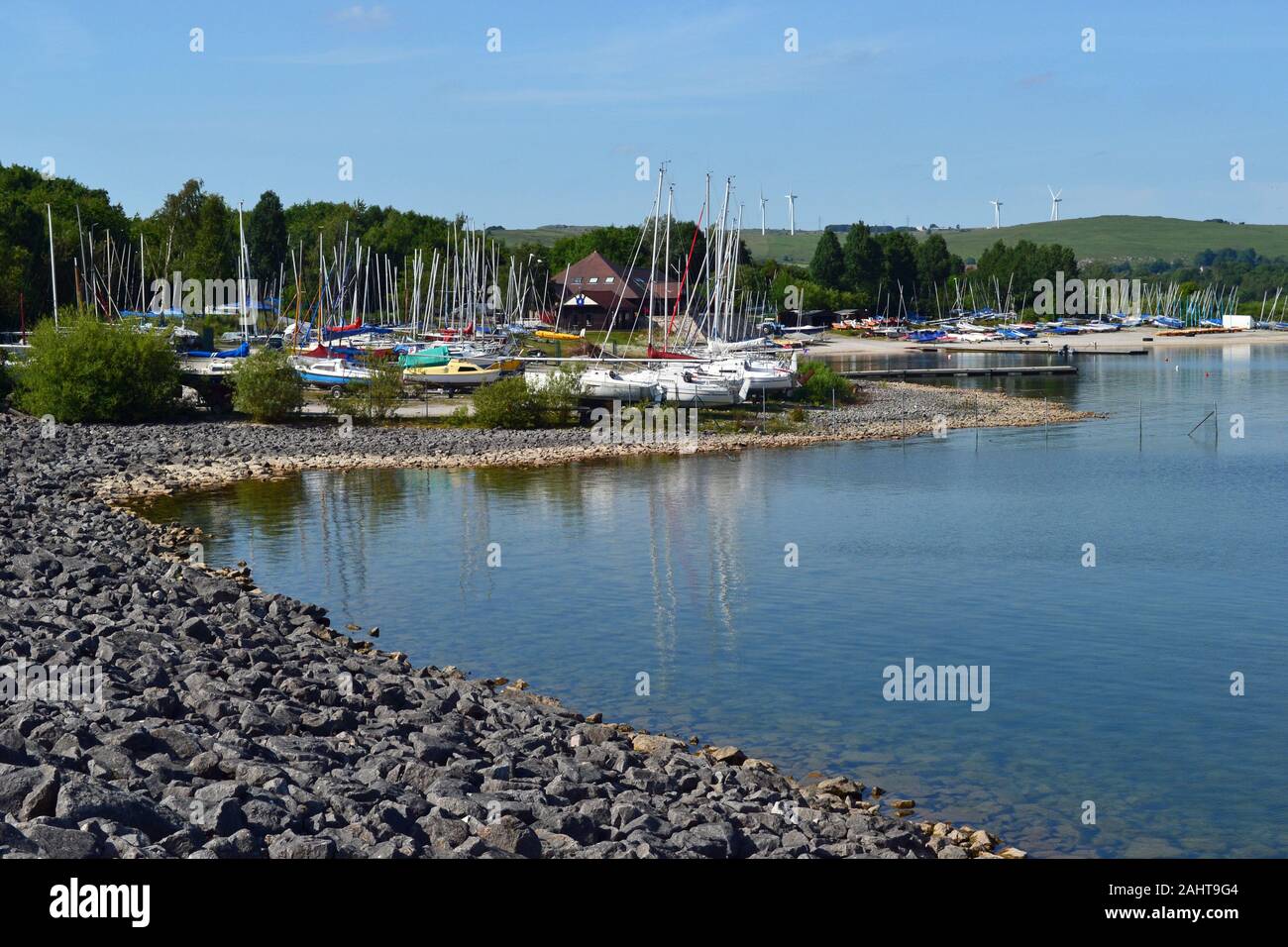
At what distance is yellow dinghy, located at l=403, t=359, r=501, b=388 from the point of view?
7344cm

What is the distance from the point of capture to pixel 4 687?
17.5 meters

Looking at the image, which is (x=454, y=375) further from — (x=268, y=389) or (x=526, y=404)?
(x=268, y=389)

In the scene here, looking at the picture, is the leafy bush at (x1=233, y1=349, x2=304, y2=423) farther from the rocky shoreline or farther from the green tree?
the green tree

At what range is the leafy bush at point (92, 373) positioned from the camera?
6066 centimetres

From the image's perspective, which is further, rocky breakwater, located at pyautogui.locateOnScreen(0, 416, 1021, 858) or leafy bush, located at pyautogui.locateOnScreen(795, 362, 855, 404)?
leafy bush, located at pyautogui.locateOnScreen(795, 362, 855, 404)

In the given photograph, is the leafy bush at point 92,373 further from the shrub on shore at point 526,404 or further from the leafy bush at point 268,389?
the shrub on shore at point 526,404

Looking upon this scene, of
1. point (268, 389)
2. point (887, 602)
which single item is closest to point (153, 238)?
point (268, 389)

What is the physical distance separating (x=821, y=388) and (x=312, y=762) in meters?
66.5

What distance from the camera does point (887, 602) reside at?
31109 millimetres

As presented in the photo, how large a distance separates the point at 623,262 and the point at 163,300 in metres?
69.9

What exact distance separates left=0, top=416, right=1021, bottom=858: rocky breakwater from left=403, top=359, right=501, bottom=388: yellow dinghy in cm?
4662

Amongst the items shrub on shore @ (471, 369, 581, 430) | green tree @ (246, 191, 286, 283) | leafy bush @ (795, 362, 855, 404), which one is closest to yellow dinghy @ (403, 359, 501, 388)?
shrub on shore @ (471, 369, 581, 430)
